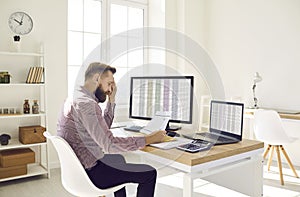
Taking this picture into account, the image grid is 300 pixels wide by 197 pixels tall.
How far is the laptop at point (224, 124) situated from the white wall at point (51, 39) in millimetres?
2021

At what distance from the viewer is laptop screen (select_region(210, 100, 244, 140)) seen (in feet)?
6.07

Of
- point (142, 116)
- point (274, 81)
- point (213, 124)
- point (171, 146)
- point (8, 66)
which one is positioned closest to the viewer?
point (171, 146)

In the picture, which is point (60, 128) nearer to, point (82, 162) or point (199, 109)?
point (82, 162)

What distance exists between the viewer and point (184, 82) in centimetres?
216

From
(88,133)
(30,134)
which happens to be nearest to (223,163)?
(88,133)

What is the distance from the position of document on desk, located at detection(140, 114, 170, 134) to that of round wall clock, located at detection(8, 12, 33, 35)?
193 centimetres

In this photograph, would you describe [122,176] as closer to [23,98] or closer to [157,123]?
[157,123]

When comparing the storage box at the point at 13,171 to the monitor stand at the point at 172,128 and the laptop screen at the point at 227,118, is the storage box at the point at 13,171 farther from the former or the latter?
the laptop screen at the point at 227,118

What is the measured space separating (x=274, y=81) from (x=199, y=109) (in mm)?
1175

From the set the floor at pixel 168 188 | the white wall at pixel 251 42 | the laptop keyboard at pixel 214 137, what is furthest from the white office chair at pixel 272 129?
the laptop keyboard at pixel 214 137

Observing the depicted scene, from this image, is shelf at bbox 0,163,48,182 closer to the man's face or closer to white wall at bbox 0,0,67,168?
white wall at bbox 0,0,67,168

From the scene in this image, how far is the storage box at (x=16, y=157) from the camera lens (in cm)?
294

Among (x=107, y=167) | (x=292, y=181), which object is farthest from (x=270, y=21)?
(x=107, y=167)

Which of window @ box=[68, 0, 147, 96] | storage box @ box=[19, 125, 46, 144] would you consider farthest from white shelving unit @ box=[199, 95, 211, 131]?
storage box @ box=[19, 125, 46, 144]
